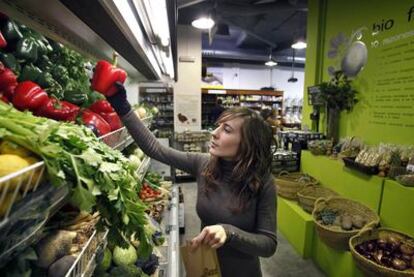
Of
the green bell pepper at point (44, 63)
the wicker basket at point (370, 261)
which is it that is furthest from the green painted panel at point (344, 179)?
the green bell pepper at point (44, 63)

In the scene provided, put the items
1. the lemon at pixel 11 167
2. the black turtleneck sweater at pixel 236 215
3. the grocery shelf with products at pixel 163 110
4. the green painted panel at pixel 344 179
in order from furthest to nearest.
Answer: the grocery shelf with products at pixel 163 110 → the green painted panel at pixel 344 179 → the black turtleneck sweater at pixel 236 215 → the lemon at pixel 11 167

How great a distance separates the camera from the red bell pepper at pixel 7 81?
0.72 metres

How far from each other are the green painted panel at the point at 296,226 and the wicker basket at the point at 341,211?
0.27 metres

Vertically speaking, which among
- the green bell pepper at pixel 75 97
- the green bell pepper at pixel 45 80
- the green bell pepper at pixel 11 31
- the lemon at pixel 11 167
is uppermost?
the green bell pepper at pixel 11 31

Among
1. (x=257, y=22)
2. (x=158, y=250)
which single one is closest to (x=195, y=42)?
(x=257, y=22)

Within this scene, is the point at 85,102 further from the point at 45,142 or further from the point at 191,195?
the point at 191,195

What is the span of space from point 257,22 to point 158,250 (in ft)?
22.2

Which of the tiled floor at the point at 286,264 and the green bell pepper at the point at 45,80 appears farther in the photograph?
the tiled floor at the point at 286,264

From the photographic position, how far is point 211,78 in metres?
9.30

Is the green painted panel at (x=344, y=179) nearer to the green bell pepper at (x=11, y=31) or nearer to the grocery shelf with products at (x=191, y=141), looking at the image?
the grocery shelf with products at (x=191, y=141)

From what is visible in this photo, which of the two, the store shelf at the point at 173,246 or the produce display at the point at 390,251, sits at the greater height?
the store shelf at the point at 173,246

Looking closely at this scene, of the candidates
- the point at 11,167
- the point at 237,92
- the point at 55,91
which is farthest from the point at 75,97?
the point at 237,92

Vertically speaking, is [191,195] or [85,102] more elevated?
[85,102]

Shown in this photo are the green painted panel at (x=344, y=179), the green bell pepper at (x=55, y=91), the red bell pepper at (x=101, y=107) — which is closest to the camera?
the green bell pepper at (x=55, y=91)
